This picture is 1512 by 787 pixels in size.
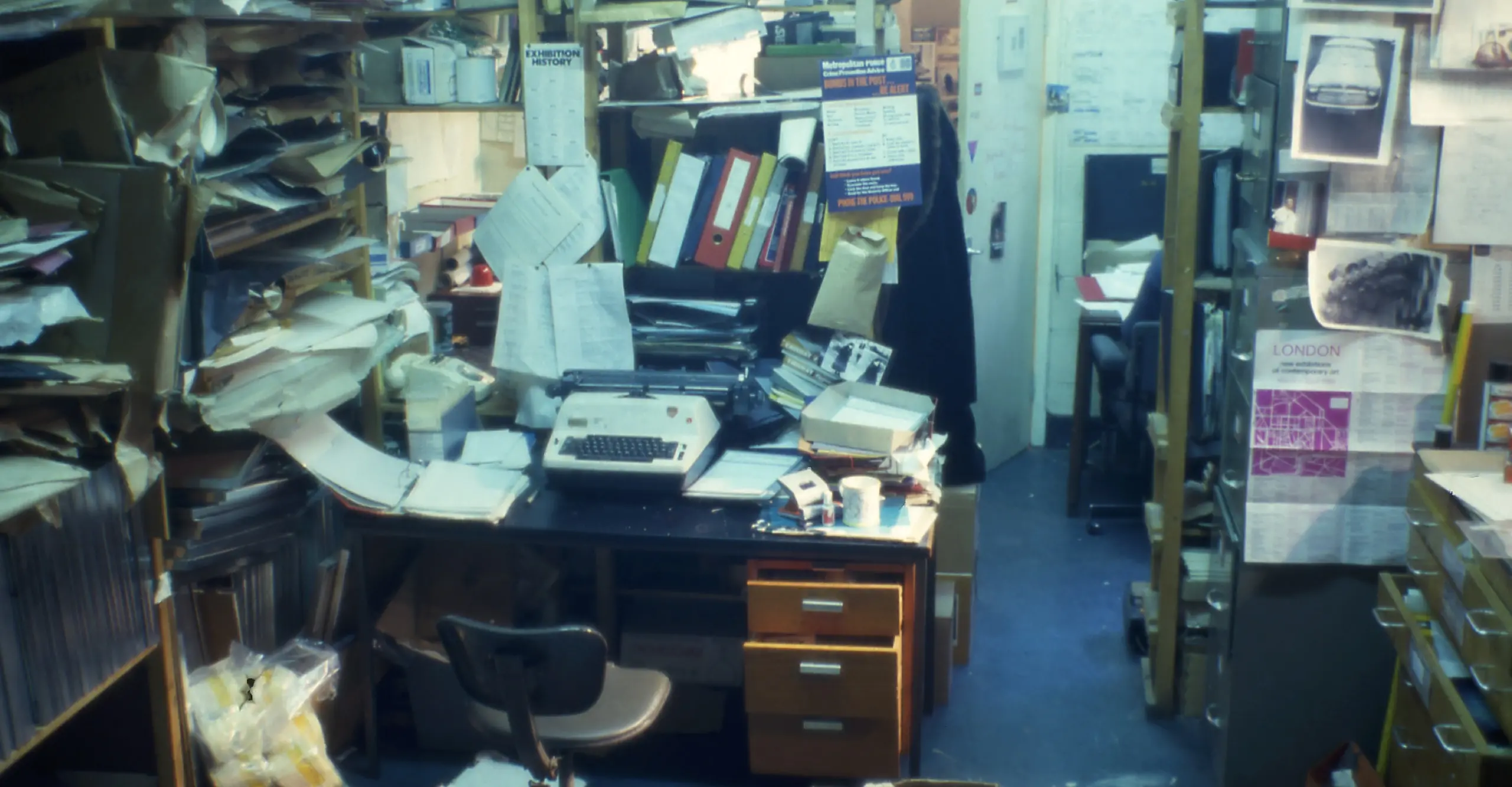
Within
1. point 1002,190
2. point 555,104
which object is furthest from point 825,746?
point 1002,190

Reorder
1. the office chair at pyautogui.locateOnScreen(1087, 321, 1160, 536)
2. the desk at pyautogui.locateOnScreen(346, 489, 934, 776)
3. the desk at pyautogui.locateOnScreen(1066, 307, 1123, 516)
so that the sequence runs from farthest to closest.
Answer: the desk at pyautogui.locateOnScreen(1066, 307, 1123, 516) < the office chair at pyautogui.locateOnScreen(1087, 321, 1160, 536) < the desk at pyautogui.locateOnScreen(346, 489, 934, 776)

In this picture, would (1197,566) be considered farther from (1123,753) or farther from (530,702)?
(530,702)

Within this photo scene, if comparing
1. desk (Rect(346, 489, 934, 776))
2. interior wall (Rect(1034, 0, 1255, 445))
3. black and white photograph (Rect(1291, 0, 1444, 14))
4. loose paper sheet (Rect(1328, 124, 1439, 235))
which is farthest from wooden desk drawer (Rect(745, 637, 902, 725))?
interior wall (Rect(1034, 0, 1255, 445))

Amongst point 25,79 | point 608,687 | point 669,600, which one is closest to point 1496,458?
point 608,687

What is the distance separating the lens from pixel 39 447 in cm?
176

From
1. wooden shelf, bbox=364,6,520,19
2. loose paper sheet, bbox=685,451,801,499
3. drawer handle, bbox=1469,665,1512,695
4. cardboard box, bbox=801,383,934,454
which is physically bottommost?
drawer handle, bbox=1469,665,1512,695

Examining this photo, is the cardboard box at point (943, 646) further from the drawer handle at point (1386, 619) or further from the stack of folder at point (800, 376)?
the drawer handle at point (1386, 619)

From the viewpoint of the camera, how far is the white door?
14.7 feet

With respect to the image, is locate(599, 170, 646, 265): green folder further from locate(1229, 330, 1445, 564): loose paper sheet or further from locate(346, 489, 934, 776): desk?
locate(1229, 330, 1445, 564): loose paper sheet

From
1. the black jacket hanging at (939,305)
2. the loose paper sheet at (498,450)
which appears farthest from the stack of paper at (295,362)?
the black jacket hanging at (939,305)

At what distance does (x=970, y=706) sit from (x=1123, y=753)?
1.27 feet

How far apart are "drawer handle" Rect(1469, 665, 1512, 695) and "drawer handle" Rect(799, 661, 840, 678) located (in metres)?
1.07

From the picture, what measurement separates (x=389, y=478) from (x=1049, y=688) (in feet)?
5.51

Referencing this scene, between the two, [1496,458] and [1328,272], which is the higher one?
[1328,272]
